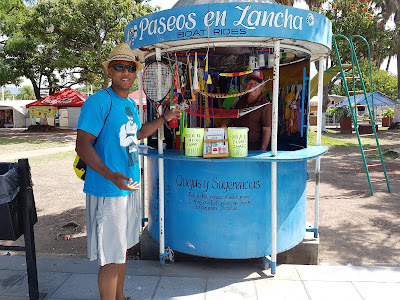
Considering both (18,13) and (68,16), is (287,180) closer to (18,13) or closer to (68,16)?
(68,16)

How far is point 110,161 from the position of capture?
2469mm

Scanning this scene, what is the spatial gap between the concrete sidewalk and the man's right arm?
4.52ft

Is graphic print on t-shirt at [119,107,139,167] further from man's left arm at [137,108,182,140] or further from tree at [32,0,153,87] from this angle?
tree at [32,0,153,87]

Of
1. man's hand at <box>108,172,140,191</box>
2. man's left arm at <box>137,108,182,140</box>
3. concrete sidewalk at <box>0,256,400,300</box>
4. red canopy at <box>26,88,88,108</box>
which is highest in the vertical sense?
red canopy at <box>26,88,88,108</box>

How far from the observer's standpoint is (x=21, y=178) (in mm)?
2863

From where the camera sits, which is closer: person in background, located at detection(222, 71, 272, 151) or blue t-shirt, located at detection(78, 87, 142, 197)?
blue t-shirt, located at detection(78, 87, 142, 197)

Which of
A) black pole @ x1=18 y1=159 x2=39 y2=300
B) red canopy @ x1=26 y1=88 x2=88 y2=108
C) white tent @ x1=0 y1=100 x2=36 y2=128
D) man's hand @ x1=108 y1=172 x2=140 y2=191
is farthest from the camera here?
white tent @ x1=0 y1=100 x2=36 y2=128

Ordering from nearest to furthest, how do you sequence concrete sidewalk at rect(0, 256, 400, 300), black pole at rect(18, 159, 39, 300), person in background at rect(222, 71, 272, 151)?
black pole at rect(18, 159, 39, 300), concrete sidewalk at rect(0, 256, 400, 300), person in background at rect(222, 71, 272, 151)

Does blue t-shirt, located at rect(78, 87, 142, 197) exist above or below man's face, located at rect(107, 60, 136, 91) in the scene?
below

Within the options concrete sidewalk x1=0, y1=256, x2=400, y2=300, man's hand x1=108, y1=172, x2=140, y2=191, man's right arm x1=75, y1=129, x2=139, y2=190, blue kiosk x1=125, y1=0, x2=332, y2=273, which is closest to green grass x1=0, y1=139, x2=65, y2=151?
concrete sidewalk x1=0, y1=256, x2=400, y2=300

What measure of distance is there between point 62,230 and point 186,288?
9.07 feet

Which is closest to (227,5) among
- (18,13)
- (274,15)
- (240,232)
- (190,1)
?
(274,15)

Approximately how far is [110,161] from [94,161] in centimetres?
16

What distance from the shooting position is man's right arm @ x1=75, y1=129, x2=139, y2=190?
7.54 ft
